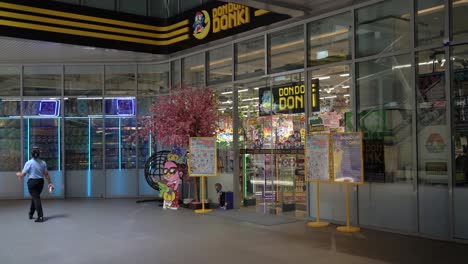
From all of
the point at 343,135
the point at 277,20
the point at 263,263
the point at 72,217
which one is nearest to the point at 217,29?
the point at 277,20

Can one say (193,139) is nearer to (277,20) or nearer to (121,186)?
(277,20)

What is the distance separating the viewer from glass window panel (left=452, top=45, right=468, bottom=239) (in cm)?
741

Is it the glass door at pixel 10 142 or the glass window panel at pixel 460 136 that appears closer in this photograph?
the glass window panel at pixel 460 136

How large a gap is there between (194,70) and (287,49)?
11.7 ft

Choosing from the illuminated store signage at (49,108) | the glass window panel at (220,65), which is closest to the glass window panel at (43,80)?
the illuminated store signage at (49,108)

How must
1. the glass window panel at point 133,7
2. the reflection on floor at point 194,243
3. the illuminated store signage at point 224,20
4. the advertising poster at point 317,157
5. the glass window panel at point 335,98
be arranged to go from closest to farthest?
the reflection on floor at point 194,243 < the advertising poster at point 317,157 < the glass window panel at point 335,98 < the illuminated store signage at point 224,20 < the glass window panel at point 133,7

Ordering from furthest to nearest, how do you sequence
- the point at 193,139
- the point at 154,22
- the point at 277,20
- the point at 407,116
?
the point at 154,22, the point at 193,139, the point at 277,20, the point at 407,116

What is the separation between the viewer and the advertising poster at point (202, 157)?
11070 millimetres

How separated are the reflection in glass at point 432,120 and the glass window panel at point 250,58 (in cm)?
382

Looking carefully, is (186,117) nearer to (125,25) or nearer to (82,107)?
(125,25)

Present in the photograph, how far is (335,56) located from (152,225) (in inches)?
183

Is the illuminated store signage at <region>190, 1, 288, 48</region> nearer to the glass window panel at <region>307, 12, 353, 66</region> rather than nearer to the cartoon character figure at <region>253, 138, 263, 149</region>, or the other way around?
the glass window panel at <region>307, 12, 353, 66</region>

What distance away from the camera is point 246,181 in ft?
37.7

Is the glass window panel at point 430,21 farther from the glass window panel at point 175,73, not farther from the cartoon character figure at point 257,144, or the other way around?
the glass window panel at point 175,73
